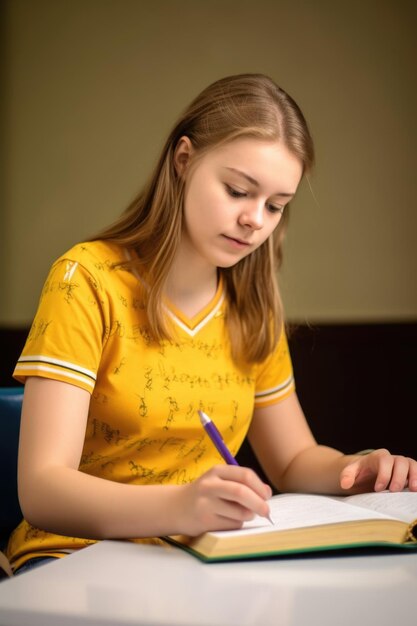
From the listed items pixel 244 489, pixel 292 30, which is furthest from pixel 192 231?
pixel 292 30

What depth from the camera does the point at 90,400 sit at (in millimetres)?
1238

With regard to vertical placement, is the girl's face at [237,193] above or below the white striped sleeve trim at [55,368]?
above

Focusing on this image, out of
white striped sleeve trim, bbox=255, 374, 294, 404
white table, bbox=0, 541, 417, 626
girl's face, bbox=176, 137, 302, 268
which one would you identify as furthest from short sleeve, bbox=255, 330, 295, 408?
→ white table, bbox=0, 541, 417, 626

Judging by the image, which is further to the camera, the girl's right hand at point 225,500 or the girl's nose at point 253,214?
the girl's nose at point 253,214

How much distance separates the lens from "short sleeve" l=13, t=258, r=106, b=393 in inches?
44.2

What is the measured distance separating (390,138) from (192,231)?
1.25m

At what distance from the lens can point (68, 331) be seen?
1165mm

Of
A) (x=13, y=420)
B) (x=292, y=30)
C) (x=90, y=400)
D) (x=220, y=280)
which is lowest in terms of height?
(x=13, y=420)

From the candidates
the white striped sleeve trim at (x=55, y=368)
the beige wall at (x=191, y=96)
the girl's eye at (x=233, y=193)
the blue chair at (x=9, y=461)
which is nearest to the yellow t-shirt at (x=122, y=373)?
the white striped sleeve trim at (x=55, y=368)

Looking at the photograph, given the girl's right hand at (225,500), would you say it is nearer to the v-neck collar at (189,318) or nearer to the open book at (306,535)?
the open book at (306,535)

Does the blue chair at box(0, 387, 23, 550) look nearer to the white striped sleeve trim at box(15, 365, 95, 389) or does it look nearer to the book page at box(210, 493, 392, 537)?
the white striped sleeve trim at box(15, 365, 95, 389)

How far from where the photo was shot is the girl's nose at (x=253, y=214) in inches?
47.6

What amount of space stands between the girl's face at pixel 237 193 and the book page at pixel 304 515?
0.42m

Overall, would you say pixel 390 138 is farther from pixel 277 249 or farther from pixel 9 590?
pixel 9 590
